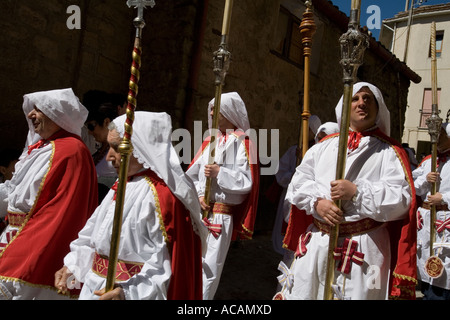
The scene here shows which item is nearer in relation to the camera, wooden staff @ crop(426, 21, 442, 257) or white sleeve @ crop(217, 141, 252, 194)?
wooden staff @ crop(426, 21, 442, 257)

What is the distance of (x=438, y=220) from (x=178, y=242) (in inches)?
148

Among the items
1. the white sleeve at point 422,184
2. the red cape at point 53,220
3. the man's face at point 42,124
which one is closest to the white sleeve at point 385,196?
the red cape at point 53,220

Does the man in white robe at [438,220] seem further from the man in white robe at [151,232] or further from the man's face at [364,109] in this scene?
the man in white robe at [151,232]

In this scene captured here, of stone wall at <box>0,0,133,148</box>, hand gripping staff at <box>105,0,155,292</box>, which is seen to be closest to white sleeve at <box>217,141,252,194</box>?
hand gripping staff at <box>105,0,155,292</box>

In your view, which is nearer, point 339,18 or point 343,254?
point 343,254

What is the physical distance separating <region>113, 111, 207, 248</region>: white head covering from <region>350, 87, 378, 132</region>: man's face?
138cm

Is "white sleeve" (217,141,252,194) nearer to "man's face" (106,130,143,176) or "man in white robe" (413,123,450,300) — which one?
"man's face" (106,130,143,176)

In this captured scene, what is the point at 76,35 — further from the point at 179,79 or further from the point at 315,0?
the point at 315,0

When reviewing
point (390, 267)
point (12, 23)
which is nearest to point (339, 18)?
point (12, 23)

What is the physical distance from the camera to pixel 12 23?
16.0ft

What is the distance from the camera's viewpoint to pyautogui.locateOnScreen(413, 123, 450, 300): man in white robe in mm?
4289

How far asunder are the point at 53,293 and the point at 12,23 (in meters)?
3.84

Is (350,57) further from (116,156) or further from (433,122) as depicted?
(433,122)

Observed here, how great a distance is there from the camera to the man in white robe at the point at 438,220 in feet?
14.1
